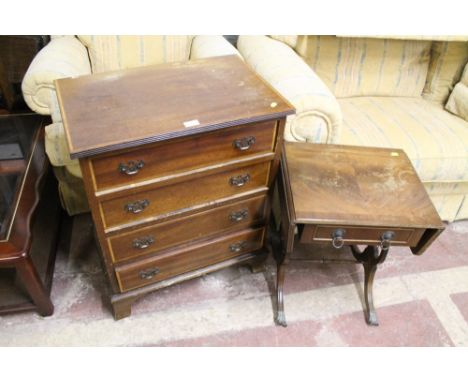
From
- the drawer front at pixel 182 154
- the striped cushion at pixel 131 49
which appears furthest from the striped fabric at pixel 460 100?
the striped cushion at pixel 131 49

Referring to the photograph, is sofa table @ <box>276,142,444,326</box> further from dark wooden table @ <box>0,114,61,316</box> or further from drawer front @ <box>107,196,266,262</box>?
dark wooden table @ <box>0,114,61,316</box>

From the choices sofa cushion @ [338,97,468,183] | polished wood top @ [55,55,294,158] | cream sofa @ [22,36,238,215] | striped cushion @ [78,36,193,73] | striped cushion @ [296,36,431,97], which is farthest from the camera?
striped cushion @ [296,36,431,97]

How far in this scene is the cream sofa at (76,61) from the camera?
4.66 feet

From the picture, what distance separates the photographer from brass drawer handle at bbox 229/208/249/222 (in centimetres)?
131

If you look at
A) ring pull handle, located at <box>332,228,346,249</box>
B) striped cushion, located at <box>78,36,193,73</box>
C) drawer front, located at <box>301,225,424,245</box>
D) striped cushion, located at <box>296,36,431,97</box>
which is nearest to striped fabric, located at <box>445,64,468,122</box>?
striped cushion, located at <box>296,36,431,97</box>

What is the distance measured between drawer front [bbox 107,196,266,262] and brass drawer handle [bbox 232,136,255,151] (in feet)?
0.81

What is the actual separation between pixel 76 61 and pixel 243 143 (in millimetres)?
963

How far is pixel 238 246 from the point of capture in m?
1.44

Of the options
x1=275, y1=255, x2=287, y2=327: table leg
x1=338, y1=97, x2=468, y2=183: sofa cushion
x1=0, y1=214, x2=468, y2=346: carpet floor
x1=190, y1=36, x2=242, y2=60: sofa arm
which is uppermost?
x1=190, y1=36, x2=242, y2=60: sofa arm

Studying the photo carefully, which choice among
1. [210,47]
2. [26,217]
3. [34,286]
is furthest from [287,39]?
[34,286]

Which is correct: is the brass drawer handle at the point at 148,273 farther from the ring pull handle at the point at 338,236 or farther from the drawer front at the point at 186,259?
the ring pull handle at the point at 338,236

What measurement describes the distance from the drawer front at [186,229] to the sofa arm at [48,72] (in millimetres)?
691

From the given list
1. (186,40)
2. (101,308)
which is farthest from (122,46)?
(101,308)
